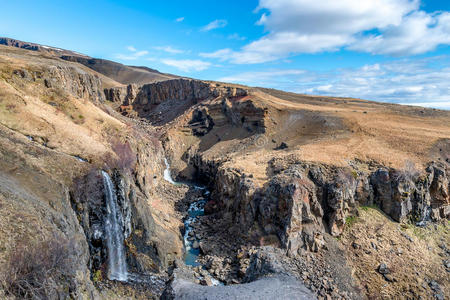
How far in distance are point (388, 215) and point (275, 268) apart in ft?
64.0

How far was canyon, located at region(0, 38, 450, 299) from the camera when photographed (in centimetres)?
1584

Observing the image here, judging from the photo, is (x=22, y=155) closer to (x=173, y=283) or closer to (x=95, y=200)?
(x=95, y=200)

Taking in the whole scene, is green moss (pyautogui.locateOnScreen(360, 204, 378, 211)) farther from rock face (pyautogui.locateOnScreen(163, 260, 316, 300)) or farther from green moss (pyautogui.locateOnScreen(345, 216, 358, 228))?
rock face (pyautogui.locateOnScreen(163, 260, 316, 300))

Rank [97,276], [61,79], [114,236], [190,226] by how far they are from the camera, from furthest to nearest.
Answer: [61,79] → [190,226] → [114,236] → [97,276]

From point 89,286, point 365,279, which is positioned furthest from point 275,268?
point 89,286

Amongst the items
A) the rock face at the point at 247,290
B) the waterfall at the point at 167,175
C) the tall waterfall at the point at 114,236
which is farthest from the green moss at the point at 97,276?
the waterfall at the point at 167,175

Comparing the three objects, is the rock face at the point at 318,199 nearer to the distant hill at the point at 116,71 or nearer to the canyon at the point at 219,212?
the canyon at the point at 219,212

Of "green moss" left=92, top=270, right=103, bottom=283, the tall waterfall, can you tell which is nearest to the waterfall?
the tall waterfall

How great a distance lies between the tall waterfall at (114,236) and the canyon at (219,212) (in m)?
0.11

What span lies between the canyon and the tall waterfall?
0.36ft

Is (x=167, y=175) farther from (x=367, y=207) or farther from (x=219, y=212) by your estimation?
(x=367, y=207)

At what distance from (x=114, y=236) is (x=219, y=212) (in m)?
18.2

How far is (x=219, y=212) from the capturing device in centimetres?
3684

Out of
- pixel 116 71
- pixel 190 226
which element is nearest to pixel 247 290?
pixel 190 226
